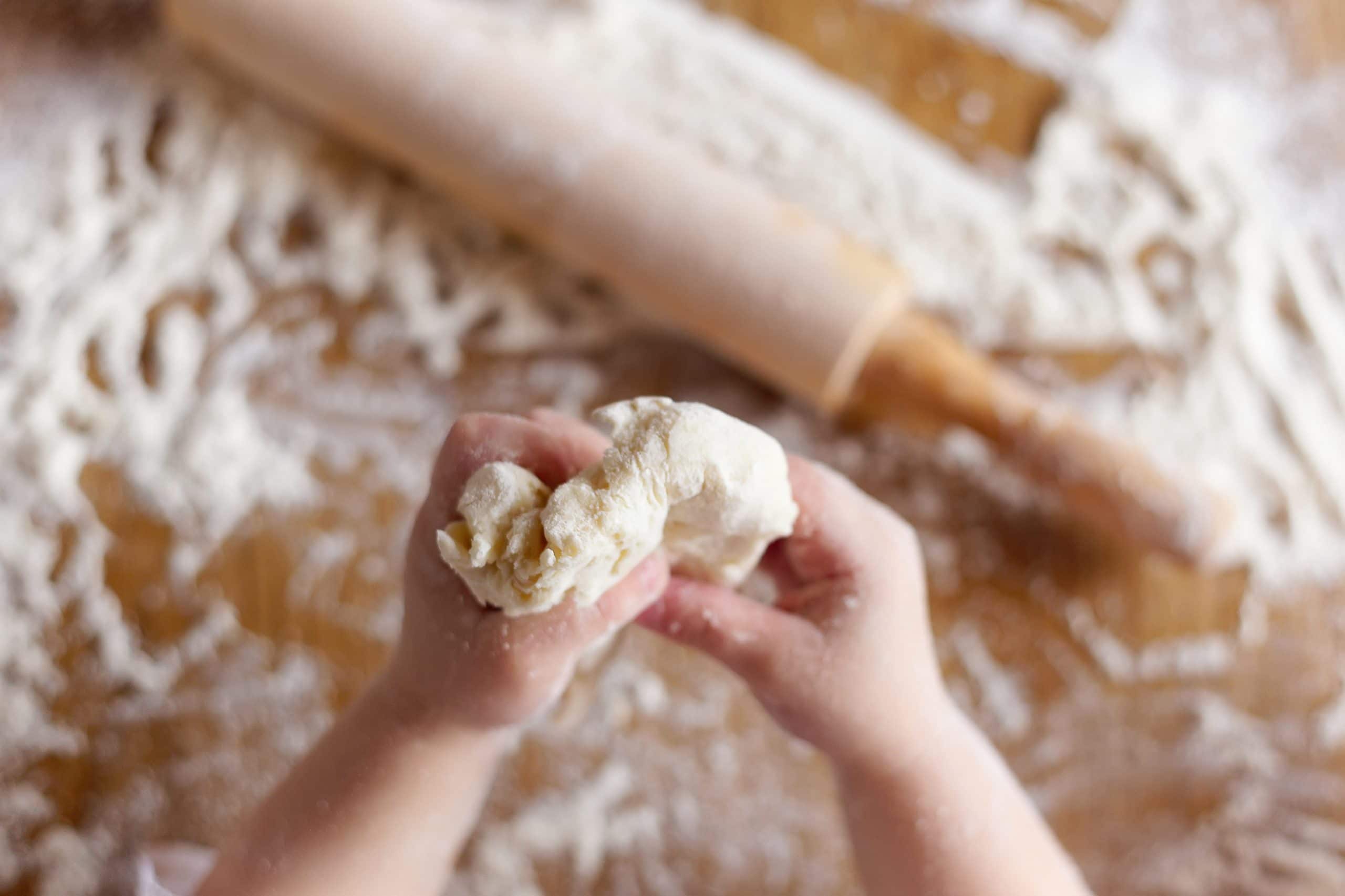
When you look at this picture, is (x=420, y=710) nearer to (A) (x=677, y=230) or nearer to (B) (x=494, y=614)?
(B) (x=494, y=614)

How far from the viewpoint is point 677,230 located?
2.36ft

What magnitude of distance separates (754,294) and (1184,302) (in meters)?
0.37

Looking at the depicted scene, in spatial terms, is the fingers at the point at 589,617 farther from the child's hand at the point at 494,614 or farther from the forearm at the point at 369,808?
the forearm at the point at 369,808

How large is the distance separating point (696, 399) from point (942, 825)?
0.35 metres

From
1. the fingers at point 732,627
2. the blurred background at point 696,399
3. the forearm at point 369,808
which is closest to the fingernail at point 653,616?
the fingers at point 732,627

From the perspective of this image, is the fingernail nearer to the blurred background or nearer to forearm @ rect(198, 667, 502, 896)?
forearm @ rect(198, 667, 502, 896)

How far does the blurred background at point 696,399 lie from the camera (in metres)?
0.74

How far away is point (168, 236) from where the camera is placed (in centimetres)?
79

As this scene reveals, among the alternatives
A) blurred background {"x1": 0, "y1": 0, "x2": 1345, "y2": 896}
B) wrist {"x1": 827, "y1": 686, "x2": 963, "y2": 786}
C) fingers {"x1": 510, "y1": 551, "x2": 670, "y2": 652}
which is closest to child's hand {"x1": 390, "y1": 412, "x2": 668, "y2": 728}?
fingers {"x1": 510, "y1": 551, "x2": 670, "y2": 652}

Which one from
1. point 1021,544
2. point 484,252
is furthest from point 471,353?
point 1021,544

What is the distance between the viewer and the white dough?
365 millimetres

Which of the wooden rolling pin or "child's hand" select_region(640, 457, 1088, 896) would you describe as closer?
"child's hand" select_region(640, 457, 1088, 896)

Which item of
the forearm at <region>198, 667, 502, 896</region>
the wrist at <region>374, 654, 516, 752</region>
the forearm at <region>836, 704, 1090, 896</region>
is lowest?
the forearm at <region>198, 667, 502, 896</region>

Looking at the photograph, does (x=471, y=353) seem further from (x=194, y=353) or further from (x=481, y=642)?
(x=481, y=642)
